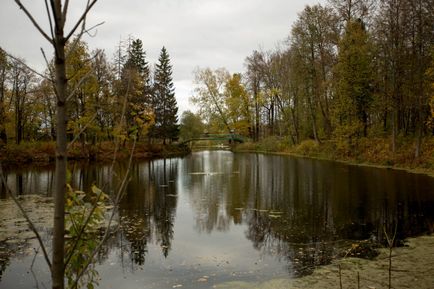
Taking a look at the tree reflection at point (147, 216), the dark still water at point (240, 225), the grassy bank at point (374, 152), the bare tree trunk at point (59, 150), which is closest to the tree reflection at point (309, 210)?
the dark still water at point (240, 225)

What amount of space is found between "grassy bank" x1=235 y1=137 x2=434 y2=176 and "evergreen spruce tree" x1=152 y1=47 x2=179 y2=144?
17.3m

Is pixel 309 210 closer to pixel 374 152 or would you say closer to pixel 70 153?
pixel 374 152

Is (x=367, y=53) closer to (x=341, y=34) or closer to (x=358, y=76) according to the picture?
(x=358, y=76)

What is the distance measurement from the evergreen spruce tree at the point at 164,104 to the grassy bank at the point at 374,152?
1733cm

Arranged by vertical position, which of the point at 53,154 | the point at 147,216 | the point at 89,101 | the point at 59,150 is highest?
the point at 89,101

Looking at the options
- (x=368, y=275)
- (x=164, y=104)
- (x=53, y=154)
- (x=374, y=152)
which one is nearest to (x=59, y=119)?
(x=368, y=275)

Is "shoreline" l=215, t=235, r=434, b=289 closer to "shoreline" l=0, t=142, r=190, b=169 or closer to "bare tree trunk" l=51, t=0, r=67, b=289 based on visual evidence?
"bare tree trunk" l=51, t=0, r=67, b=289

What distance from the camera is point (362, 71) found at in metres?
30.1

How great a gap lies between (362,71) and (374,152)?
6490 millimetres

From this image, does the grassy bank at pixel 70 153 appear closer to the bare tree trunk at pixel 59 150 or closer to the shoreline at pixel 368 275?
the shoreline at pixel 368 275

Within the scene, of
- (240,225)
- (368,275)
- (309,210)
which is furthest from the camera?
(309,210)

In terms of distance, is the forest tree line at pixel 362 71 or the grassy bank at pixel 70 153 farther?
the grassy bank at pixel 70 153

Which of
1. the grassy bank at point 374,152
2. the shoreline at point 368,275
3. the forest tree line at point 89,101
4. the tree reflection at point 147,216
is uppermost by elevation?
the forest tree line at point 89,101

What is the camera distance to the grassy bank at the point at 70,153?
3216 centimetres
